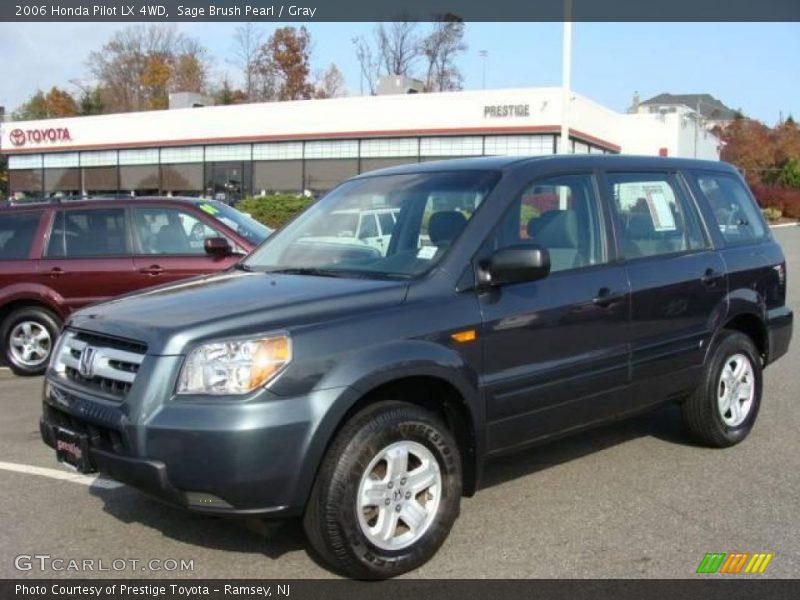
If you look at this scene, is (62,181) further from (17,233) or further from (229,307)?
(229,307)

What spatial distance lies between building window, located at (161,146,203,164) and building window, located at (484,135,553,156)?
1557 cm

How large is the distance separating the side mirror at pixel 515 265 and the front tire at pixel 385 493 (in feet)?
2.46

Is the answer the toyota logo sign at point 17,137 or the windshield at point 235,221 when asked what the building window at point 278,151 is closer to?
the toyota logo sign at point 17,137

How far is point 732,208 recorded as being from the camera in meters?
5.95

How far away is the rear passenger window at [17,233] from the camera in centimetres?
864

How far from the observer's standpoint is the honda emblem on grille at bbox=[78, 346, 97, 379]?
3812 millimetres

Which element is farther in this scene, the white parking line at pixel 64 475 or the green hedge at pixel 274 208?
the green hedge at pixel 274 208

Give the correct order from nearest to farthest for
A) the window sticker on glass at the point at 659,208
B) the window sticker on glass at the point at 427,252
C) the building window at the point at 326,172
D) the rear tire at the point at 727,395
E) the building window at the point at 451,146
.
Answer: the window sticker on glass at the point at 427,252 < the window sticker on glass at the point at 659,208 < the rear tire at the point at 727,395 < the building window at the point at 451,146 < the building window at the point at 326,172

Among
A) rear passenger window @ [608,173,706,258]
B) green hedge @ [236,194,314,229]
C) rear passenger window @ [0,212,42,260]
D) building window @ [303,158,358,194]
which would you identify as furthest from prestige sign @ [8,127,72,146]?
rear passenger window @ [608,173,706,258]

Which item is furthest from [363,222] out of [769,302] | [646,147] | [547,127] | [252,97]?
[252,97]

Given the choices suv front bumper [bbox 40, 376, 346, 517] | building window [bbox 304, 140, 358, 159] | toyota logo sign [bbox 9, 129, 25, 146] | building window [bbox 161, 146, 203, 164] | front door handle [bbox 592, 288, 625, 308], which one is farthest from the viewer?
toyota logo sign [bbox 9, 129, 25, 146]

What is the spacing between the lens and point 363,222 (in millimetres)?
4812

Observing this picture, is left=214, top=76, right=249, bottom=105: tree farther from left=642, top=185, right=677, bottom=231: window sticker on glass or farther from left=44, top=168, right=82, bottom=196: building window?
left=642, top=185, right=677, bottom=231: window sticker on glass

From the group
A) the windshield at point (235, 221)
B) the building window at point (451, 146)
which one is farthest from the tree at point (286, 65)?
the windshield at point (235, 221)
